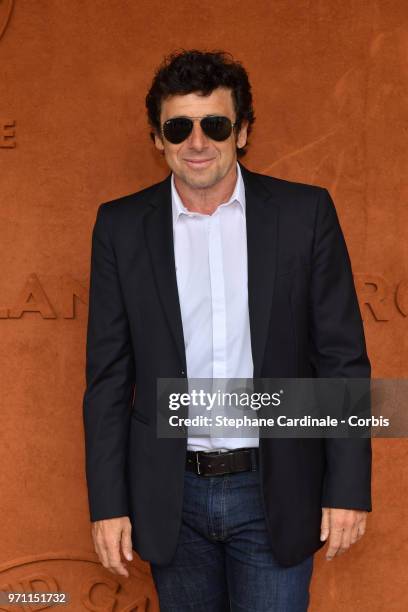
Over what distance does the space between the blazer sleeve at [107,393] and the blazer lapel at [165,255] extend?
12 centimetres

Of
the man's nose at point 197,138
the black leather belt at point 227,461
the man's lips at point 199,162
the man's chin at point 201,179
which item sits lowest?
the black leather belt at point 227,461

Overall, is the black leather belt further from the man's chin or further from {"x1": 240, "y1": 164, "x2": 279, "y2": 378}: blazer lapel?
the man's chin

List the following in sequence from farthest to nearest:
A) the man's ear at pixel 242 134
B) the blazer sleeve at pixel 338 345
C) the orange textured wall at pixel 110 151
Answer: the orange textured wall at pixel 110 151 → the man's ear at pixel 242 134 → the blazer sleeve at pixel 338 345

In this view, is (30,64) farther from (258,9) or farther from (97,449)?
(97,449)

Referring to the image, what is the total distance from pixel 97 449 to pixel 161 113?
93 cm

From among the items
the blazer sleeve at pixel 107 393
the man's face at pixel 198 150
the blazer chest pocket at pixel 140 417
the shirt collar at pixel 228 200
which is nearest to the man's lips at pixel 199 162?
the man's face at pixel 198 150

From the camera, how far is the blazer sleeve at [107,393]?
214cm

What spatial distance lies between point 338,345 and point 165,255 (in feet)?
1.69

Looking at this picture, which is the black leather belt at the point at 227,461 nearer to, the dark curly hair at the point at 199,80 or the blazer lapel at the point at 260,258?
the blazer lapel at the point at 260,258

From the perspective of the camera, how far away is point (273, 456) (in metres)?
2.09

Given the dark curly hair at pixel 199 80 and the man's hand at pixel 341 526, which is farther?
the dark curly hair at pixel 199 80

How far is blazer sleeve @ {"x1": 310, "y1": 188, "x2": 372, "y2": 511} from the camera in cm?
205

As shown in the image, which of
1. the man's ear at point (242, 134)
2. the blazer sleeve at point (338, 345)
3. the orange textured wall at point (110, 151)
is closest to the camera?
the blazer sleeve at point (338, 345)

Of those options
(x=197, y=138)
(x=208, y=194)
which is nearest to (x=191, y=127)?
(x=197, y=138)
